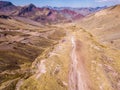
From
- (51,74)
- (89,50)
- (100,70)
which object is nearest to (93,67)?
(100,70)

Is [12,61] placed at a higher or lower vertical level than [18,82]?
lower

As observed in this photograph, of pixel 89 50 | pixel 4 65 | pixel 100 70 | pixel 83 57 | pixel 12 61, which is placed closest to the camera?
pixel 100 70

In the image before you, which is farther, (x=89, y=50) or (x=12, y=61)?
(x=12, y=61)

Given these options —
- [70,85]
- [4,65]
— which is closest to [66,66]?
[70,85]

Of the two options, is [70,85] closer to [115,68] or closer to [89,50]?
Result: [115,68]

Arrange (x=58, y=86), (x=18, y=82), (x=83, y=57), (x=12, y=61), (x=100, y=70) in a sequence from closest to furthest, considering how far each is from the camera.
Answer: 1. (x=58, y=86)
2. (x=18, y=82)
3. (x=100, y=70)
4. (x=83, y=57)
5. (x=12, y=61)

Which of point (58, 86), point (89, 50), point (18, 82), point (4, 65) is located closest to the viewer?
point (58, 86)

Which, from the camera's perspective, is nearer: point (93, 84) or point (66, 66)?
point (93, 84)

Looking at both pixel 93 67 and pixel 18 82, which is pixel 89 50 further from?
pixel 18 82

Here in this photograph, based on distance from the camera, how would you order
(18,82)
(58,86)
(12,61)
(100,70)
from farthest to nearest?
(12,61)
(100,70)
(18,82)
(58,86)
